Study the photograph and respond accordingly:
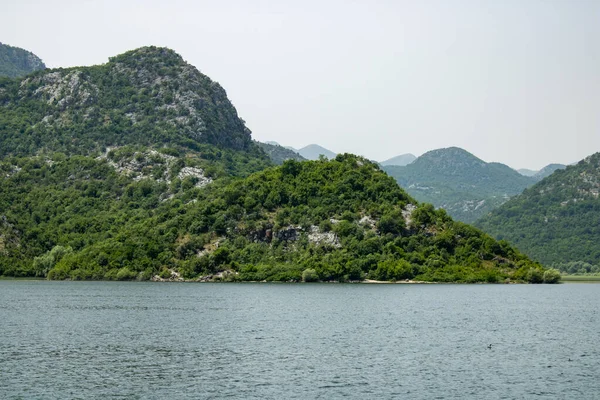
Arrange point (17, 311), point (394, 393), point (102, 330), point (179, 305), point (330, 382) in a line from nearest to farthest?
point (394, 393) → point (330, 382) → point (102, 330) → point (17, 311) → point (179, 305)

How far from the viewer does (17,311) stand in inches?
4796

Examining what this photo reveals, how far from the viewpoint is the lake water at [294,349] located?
6250 centimetres

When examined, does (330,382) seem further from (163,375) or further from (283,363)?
(163,375)

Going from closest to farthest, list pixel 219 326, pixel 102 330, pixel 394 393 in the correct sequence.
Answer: pixel 394 393 < pixel 102 330 < pixel 219 326

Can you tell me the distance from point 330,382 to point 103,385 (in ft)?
65.6

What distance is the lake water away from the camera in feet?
205

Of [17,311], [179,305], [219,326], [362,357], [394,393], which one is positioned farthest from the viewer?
[179,305]

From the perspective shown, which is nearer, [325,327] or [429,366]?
[429,366]

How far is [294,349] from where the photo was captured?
8425 centimetres

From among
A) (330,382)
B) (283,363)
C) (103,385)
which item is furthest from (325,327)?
(103,385)

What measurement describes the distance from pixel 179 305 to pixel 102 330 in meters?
40.3

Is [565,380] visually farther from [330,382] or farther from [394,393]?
[330,382]

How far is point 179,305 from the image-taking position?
138875mm

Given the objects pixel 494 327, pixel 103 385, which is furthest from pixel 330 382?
pixel 494 327
